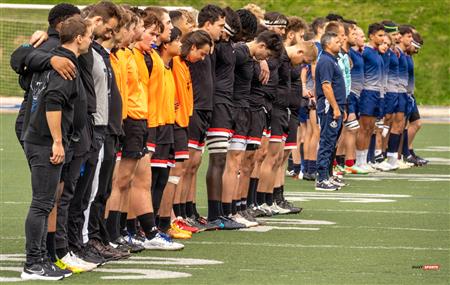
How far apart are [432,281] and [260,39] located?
165 inches

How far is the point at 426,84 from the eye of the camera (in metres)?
41.7

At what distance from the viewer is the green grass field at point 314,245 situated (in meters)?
9.79

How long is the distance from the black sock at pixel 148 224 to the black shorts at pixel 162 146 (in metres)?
0.59

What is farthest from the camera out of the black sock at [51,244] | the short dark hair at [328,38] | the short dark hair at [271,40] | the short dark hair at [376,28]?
the short dark hair at [376,28]

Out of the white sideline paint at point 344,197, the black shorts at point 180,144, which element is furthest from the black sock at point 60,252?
the white sideline paint at point 344,197

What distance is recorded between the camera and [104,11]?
33.7 ft

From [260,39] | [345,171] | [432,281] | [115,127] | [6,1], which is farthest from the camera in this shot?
[6,1]

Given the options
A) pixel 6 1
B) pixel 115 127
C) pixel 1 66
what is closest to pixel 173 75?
pixel 115 127

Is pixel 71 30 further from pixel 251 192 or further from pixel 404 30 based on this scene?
pixel 404 30

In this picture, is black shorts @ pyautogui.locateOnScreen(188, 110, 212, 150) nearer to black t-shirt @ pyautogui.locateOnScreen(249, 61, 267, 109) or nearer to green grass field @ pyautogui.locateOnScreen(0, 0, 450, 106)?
black t-shirt @ pyautogui.locateOnScreen(249, 61, 267, 109)

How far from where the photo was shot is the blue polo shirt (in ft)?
59.2

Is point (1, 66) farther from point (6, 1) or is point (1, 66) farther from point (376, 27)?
point (376, 27)

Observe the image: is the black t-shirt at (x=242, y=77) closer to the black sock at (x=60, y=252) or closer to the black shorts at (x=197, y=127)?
the black shorts at (x=197, y=127)

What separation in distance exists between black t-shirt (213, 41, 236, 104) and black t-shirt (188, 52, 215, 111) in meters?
0.30
